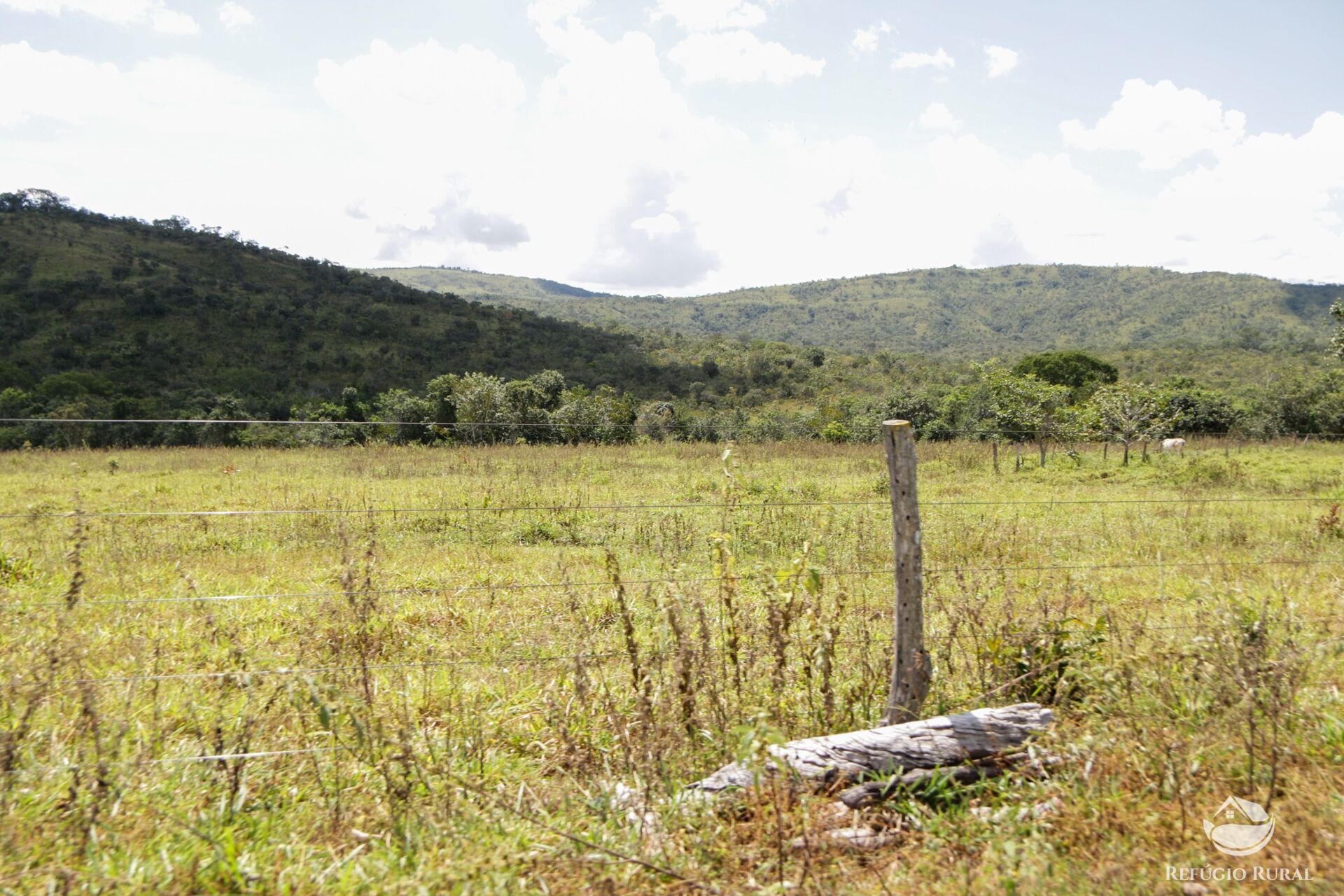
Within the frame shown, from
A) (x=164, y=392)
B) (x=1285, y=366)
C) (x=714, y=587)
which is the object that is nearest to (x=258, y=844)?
(x=714, y=587)

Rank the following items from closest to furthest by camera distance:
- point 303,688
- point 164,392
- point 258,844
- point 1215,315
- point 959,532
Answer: point 258,844
point 303,688
point 959,532
point 164,392
point 1215,315

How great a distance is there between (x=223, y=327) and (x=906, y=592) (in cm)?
5016

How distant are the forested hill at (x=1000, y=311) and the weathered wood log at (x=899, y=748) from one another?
321 feet

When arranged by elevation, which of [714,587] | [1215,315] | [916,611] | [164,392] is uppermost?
[1215,315]

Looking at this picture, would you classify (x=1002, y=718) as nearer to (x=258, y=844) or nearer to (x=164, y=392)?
(x=258, y=844)

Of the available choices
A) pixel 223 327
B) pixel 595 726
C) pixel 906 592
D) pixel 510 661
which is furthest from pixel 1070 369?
pixel 223 327

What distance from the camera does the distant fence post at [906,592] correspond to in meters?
3.34

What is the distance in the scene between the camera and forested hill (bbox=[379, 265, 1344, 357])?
112 metres

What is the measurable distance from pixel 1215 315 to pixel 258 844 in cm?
14710

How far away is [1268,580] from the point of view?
6.55 metres

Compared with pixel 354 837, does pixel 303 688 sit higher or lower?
higher

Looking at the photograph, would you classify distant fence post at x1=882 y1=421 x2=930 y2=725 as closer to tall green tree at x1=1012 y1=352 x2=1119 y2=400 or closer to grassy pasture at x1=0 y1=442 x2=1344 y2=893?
grassy pasture at x1=0 y1=442 x2=1344 y2=893

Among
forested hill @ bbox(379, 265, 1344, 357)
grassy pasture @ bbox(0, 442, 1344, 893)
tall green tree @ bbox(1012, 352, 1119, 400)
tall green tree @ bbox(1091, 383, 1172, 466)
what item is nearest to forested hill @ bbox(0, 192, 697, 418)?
tall green tree @ bbox(1012, 352, 1119, 400)

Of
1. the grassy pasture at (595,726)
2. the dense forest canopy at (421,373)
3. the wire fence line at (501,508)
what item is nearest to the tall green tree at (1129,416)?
the dense forest canopy at (421,373)
